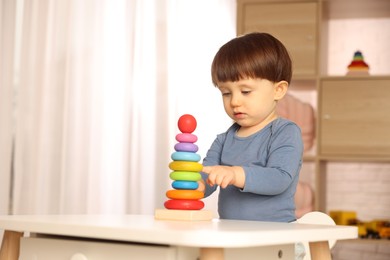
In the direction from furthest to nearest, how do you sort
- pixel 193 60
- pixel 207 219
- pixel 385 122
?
pixel 193 60, pixel 385 122, pixel 207 219

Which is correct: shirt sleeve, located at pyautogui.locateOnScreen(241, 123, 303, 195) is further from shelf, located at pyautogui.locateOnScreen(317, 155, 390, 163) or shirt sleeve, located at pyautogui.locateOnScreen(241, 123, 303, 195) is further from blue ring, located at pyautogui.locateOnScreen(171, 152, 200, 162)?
shelf, located at pyautogui.locateOnScreen(317, 155, 390, 163)

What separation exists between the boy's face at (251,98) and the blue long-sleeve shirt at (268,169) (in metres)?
0.05

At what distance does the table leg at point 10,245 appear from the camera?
4.43ft

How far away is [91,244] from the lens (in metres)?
1.19

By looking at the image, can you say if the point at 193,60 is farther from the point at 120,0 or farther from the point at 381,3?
the point at 381,3

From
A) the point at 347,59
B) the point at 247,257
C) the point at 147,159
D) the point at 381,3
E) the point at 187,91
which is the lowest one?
the point at 247,257

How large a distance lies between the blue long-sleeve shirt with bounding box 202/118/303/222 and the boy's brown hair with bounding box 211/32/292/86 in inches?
5.4

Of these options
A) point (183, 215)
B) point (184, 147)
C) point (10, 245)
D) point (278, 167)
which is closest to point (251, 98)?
point (278, 167)

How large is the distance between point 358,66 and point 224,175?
2.12 meters

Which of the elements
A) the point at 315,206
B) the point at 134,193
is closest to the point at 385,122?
the point at 315,206

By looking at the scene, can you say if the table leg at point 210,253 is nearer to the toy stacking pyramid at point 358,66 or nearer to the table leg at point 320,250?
the table leg at point 320,250

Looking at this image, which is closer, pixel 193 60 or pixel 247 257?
pixel 247 257

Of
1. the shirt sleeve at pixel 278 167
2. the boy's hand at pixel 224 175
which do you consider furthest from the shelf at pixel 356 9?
the boy's hand at pixel 224 175

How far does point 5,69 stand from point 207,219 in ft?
8.20
